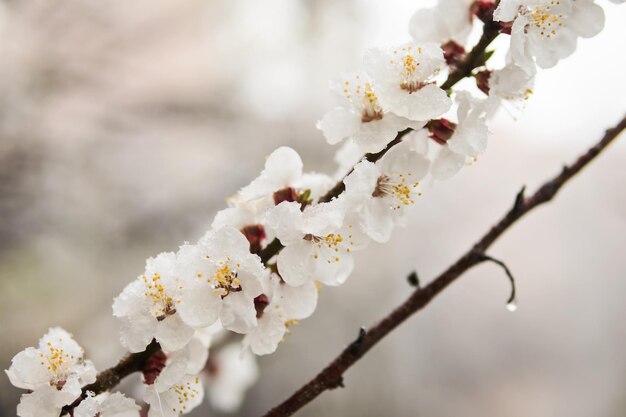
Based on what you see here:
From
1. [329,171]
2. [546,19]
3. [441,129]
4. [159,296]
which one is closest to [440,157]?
[441,129]

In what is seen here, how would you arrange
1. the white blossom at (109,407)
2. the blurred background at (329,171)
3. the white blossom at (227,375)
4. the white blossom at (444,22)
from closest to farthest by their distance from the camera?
the white blossom at (109,407)
the white blossom at (444,22)
the white blossom at (227,375)
the blurred background at (329,171)

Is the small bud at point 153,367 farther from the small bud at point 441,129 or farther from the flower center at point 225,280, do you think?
the small bud at point 441,129

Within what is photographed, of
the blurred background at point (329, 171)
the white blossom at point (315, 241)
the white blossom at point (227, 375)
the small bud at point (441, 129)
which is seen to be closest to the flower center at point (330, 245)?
the white blossom at point (315, 241)

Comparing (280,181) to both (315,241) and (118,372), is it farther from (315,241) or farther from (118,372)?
(118,372)

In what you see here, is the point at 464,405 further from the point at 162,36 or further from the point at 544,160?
the point at 162,36

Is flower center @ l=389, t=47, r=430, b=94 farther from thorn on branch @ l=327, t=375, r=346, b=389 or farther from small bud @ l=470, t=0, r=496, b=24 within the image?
thorn on branch @ l=327, t=375, r=346, b=389

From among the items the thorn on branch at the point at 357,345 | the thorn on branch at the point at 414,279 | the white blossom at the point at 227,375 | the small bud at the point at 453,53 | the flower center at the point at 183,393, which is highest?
the white blossom at the point at 227,375

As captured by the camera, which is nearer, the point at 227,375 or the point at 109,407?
the point at 109,407
